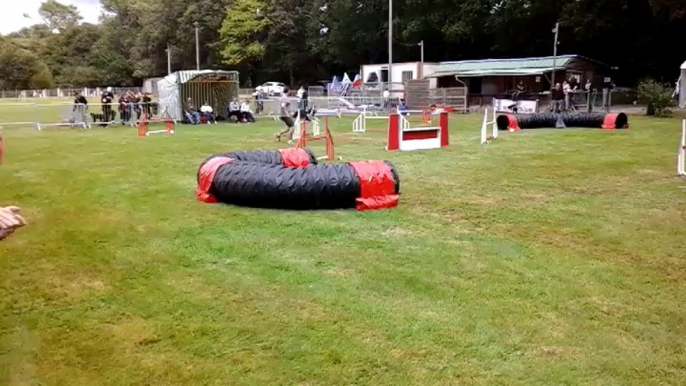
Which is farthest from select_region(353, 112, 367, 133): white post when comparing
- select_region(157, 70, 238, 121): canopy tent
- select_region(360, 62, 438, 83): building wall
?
select_region(360, 62, 438, 83): building wall

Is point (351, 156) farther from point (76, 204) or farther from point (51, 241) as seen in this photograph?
point (51, 241)

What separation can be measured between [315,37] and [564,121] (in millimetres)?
41192

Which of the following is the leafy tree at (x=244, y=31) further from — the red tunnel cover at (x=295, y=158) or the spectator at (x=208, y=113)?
the red tunnel cover at (x=295, y=158)

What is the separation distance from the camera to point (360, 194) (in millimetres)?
8148

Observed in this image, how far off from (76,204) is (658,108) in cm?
2480

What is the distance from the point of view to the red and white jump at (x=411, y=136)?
14836 millimetres

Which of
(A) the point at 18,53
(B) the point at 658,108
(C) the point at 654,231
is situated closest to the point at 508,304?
(C) the point at 654,231

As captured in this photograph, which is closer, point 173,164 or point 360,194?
point 360,194

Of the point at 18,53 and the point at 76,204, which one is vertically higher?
the point at 18,53

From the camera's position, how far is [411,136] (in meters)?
14.9

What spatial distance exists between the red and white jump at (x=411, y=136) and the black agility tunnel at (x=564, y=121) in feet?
19.8

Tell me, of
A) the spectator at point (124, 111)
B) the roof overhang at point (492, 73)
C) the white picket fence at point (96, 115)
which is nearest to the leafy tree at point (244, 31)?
the roof overhang at point (492, 73)

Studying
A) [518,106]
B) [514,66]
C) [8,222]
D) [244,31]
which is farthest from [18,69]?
[8,222]

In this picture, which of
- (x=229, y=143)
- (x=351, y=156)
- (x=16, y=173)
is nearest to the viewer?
(x=16, y=173)
